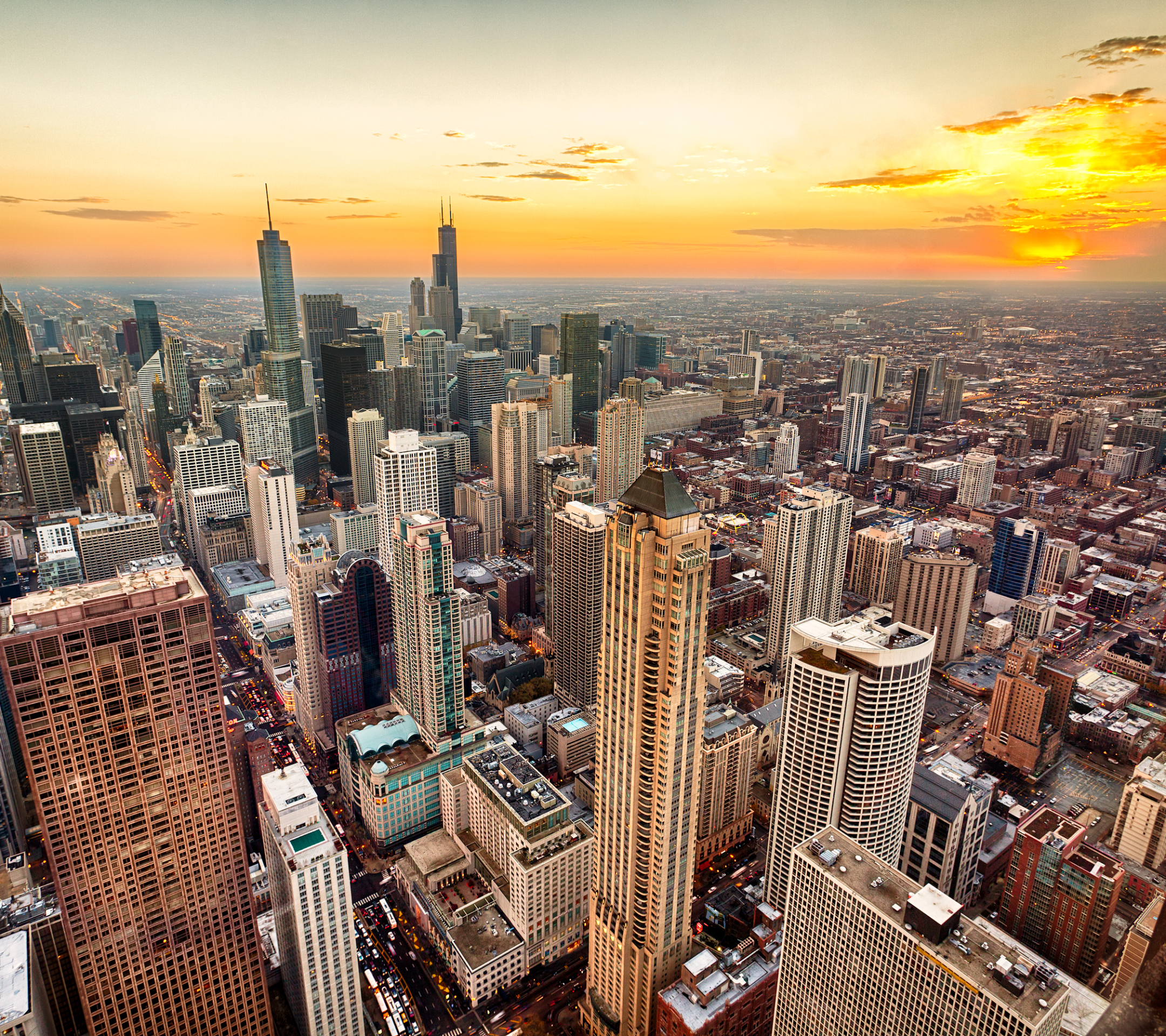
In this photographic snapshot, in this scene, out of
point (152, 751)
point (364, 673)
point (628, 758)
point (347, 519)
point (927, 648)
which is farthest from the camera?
point (347, 519)

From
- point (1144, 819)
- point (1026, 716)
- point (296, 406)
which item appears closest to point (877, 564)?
point (1026, 716)

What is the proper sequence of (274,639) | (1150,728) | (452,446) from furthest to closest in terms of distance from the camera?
(452,446), (274,639), (1150,728)

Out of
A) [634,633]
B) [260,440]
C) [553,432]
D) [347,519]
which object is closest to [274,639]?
[347,519]

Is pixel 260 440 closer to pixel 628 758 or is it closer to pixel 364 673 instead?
Answer: pixel 364 673

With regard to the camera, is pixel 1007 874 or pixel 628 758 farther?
pixel 1007 874

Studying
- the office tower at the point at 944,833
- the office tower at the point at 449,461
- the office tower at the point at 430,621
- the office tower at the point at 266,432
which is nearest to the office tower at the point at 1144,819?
the office tower at the point at 944,833

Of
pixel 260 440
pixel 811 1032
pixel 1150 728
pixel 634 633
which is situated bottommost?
pixel 1150 728
